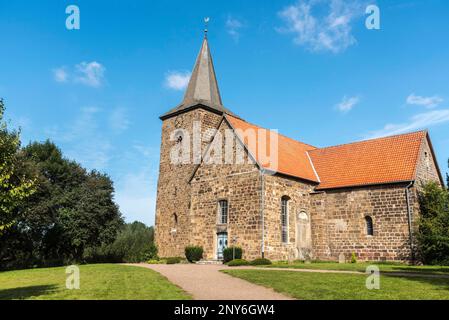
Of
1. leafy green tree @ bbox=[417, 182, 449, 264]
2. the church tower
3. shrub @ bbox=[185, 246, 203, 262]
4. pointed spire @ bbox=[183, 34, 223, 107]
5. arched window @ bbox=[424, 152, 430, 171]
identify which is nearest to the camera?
leafy green tree @ bbox=[417, 182, 449, 264]

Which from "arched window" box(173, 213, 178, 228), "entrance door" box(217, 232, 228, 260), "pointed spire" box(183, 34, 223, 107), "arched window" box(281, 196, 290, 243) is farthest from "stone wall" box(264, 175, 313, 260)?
"pointed spire" box(183, 34, 223, 107)

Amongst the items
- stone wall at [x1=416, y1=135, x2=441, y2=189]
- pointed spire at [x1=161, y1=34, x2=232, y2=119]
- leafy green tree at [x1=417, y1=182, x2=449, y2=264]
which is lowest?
leafy green tree at [x1=417, y1=182, x2=449, y2=264]

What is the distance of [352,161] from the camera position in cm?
3006

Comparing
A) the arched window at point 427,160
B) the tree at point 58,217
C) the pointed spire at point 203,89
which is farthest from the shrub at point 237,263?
the tree at point 58,217

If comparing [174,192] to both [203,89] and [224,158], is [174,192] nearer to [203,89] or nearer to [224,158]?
[224,158]

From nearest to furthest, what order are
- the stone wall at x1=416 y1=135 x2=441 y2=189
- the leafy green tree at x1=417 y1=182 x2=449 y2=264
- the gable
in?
1. the leafy green tree at x1=417 y1=182 x2=449 y2=264
2. the stone wall at x1=416 y1=135 x2=441 y2=189
3. the gable

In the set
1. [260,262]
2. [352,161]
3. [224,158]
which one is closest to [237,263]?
[260,262]

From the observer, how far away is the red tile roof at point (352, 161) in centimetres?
2677

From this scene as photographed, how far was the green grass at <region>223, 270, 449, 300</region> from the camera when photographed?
1059cm

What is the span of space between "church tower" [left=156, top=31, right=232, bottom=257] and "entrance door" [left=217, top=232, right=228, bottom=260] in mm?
3881

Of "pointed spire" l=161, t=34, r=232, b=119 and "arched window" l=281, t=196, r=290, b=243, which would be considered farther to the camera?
"pointed spire" l=161, t=34, r=232, b=119

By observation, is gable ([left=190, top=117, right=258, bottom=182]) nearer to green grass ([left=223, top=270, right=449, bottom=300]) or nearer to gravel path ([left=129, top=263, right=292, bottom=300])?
gravel path ([left=129, top=263, right=292, bottom=300])
